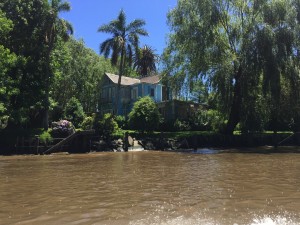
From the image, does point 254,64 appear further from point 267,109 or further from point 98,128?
point 98,128

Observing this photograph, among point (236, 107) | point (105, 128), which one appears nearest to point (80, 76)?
point (105, 128)

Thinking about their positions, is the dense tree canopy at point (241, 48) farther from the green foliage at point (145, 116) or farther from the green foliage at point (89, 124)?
the green foliage at point (89, 124)

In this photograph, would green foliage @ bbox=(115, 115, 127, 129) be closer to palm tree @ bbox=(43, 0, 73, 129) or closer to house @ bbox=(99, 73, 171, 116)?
house @ bbox=(99, 73, 171, 116)

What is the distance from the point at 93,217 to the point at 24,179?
22.6 ft

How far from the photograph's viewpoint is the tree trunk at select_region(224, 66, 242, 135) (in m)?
35.6

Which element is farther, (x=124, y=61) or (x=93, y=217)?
(x=124, y=61)

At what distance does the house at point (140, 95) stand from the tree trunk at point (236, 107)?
39.5 feet

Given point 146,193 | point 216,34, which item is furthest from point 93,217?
point 216,34

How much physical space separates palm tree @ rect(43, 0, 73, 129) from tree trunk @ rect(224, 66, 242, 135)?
17.0 metres

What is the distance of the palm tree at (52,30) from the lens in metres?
36.1

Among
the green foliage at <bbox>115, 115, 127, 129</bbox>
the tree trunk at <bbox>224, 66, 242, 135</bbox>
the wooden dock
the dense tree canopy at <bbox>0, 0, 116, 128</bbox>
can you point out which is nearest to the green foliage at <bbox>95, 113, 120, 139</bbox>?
the wooden dock

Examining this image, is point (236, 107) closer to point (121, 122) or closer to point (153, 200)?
point (121, 122)

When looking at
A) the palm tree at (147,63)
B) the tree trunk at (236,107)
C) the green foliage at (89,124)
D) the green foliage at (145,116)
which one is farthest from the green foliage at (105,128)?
the palm tree at (147,63)

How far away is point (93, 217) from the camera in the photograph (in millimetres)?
6973
